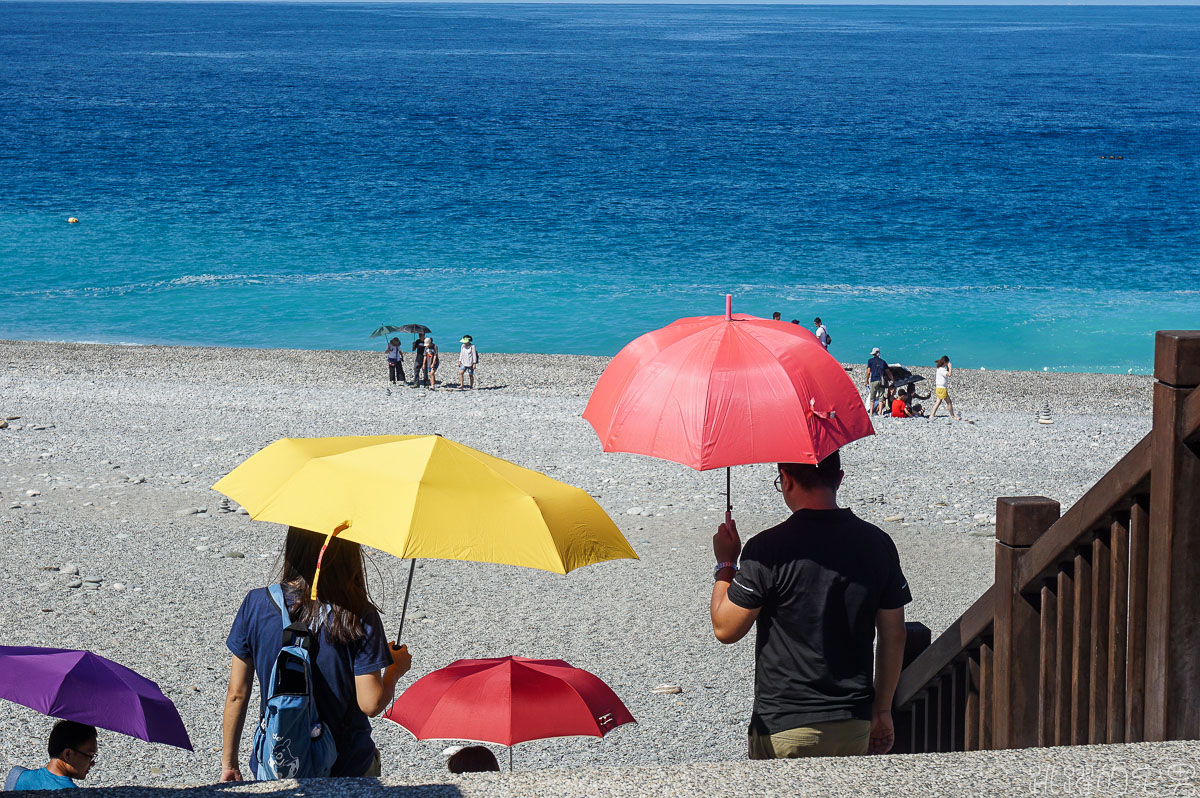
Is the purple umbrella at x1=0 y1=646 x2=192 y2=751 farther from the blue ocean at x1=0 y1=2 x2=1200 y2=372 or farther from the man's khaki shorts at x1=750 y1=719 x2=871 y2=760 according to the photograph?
the blue ocean at x1=0 y1=2 x2=1200 y2=372

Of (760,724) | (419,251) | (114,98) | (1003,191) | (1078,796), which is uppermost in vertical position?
(114,98)

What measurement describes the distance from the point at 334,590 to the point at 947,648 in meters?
2.02

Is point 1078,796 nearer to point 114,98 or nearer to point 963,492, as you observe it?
point 963,492

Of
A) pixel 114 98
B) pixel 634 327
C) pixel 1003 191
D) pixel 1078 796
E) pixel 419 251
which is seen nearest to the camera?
pixel 1078 796

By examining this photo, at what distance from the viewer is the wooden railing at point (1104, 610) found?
9.04 feet

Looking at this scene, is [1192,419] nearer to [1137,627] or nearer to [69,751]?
[1137,627]

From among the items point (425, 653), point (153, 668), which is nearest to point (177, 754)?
point (153, 668)

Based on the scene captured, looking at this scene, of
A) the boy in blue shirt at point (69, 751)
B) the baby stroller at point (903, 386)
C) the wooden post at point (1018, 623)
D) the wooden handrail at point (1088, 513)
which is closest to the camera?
the wooden handrail at point (1088, 513)

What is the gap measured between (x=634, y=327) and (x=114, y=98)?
74.3 m

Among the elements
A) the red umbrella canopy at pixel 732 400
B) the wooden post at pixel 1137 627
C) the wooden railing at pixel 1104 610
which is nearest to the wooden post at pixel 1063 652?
the wooden railing at pixel 1104 610

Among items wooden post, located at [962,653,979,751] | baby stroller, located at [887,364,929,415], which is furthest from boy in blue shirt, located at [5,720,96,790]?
baby stroller, located at [887,364,929,415]

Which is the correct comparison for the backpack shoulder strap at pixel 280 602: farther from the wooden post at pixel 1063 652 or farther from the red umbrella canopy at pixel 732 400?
the wooden post at pixel 1063 652

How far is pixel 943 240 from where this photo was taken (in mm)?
48781

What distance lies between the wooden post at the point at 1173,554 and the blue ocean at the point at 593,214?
30460 millimetres
